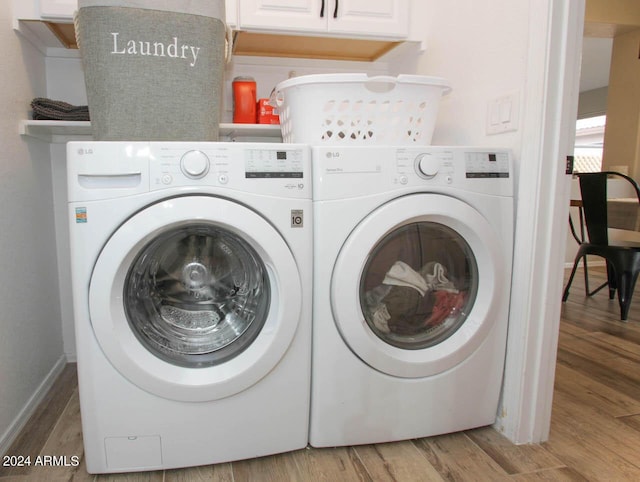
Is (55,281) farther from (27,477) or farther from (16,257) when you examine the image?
(27,477)

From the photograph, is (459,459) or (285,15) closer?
(459,459)

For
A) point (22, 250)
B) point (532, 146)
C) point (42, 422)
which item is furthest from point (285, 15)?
point (42, 422)

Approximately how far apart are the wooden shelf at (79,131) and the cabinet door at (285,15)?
37 centimetres

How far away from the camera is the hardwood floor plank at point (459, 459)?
1231 millimetres

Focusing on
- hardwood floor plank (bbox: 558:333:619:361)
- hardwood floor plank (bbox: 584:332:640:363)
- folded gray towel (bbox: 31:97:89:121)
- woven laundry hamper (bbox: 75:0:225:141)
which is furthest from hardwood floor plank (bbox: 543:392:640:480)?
folded gray towel (bbox: 31:97:89:121)

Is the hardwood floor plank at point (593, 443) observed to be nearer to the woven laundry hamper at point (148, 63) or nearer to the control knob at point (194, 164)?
the control knob at point (194, 164)

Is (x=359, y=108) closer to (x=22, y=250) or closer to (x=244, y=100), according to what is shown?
(x=244, y=100)

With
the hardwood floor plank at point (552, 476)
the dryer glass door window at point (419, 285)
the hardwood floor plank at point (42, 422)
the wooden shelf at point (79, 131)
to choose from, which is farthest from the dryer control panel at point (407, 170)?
the hardwood floor plank at point (42, 422)

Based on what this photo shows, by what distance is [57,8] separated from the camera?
1.52 m

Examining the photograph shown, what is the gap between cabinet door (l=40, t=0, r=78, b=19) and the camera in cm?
152

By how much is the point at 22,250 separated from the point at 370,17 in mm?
1530

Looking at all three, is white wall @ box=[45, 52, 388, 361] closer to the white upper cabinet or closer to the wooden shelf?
the wooden shelf

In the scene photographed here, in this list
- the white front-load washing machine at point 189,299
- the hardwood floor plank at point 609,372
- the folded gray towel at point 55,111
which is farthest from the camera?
the hardwood floor plank at point 609,372

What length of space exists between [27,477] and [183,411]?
0.46 metres
